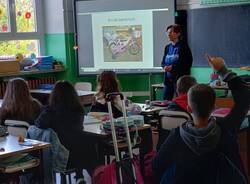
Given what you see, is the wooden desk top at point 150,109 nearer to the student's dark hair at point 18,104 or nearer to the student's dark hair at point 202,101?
the student's dark hair at point 18,104

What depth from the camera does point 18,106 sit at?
441 cm

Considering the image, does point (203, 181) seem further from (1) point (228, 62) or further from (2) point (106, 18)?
(2) point (106, 18)

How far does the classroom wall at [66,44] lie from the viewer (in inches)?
309

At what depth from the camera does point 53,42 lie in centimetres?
808

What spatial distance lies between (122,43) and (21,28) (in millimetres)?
1745

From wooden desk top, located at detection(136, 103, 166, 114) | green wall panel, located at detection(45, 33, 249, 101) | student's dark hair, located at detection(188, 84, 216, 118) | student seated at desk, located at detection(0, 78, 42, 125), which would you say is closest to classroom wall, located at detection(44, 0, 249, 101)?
green wall panel, located at detection(45, 33, 249, 101)

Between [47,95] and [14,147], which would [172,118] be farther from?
[47,95]

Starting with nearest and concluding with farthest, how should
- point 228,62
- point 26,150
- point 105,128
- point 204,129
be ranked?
point 204,129, point 26,150, point 105,128, point 228,62

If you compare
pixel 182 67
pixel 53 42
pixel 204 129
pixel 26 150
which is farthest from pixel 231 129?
pixel 53 42

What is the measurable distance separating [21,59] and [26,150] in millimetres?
4211

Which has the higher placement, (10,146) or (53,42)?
(53,42)

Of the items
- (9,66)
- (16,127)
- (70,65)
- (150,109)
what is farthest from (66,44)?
(16,127)

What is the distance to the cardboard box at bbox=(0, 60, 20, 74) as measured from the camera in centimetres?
700

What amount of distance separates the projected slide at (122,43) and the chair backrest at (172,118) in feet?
10.4
